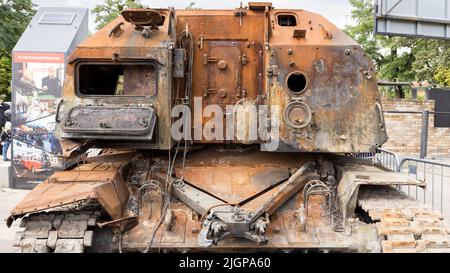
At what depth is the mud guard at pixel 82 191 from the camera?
4945mm

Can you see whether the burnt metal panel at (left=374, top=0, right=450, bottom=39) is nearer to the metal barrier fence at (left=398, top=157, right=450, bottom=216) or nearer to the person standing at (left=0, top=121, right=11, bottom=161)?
the metal barrier fence at (left=398, top=157, right=450, bottom=216)

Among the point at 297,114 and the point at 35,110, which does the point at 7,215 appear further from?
the point at 297,114

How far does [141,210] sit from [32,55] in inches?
271

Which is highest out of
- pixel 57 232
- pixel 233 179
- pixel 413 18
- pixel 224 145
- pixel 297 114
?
pixel 413 18

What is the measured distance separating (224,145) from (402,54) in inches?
1035

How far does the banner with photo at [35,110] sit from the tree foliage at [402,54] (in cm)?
1737

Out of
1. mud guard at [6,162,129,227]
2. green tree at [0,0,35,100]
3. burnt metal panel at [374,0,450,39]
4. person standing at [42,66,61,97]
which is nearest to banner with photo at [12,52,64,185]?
person standing at [42,66,61,97]

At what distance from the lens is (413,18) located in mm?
12742

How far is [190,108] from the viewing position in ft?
21.1

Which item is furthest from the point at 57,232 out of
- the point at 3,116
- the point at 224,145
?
the point at 3,116

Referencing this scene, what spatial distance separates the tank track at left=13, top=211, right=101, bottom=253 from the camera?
4824mm

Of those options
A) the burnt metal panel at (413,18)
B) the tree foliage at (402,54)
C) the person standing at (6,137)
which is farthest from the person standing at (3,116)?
the tree foliage at (402,54)

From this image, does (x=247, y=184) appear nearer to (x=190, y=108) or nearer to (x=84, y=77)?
(x=190, y=108)

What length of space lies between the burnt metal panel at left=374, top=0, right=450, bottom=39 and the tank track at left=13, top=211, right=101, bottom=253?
975cm
